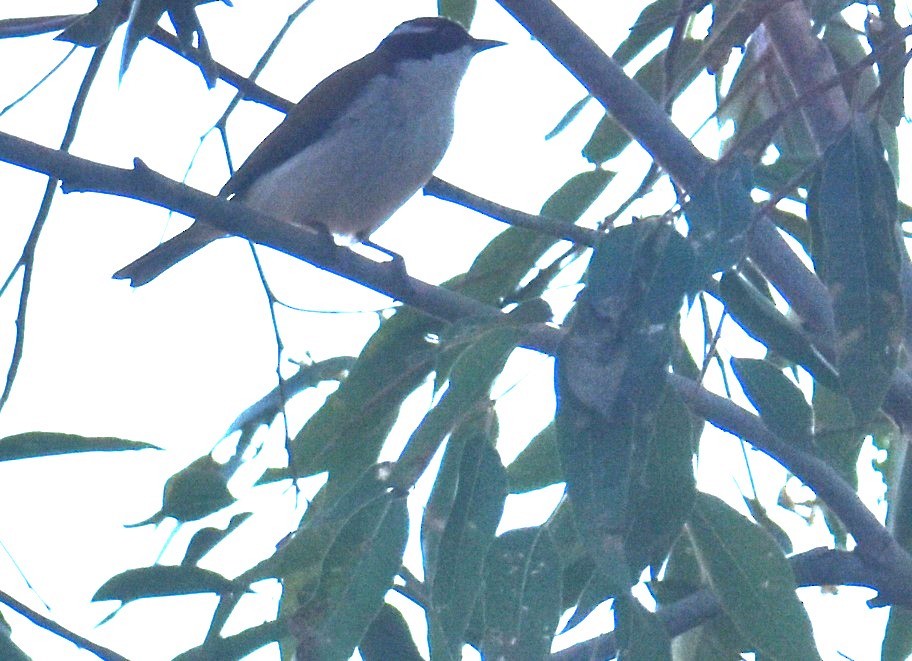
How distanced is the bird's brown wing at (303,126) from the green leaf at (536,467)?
1.84 metres

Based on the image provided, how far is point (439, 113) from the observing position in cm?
386

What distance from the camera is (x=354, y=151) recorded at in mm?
3805

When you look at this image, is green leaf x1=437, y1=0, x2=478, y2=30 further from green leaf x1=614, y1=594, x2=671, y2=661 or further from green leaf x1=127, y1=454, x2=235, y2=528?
green leaf x1=614, y1=594, x2=671, y2=661

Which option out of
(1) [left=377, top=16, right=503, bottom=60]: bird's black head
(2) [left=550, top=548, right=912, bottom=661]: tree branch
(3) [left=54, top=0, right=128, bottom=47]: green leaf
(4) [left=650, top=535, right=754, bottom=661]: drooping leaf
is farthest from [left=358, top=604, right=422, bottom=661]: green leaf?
(1) [left=377, top=16, right=503, bottom=60]: bird's black head

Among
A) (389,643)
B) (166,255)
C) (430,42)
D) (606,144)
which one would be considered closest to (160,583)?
(389,643)

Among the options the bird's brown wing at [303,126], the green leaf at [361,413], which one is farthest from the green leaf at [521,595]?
the bird's brown wing at [303,126]

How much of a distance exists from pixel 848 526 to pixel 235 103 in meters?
1.27

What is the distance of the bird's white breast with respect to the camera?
12.3 feet

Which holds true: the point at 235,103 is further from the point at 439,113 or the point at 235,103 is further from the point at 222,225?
the point at 439,113

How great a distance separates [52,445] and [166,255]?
2.07m

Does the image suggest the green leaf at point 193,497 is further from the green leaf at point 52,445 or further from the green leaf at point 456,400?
the green leaf at point 456,400

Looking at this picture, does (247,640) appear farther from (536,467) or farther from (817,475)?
(817,475)

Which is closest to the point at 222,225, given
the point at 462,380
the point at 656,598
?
the point at 462,380

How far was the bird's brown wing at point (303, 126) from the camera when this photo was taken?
3986mm
